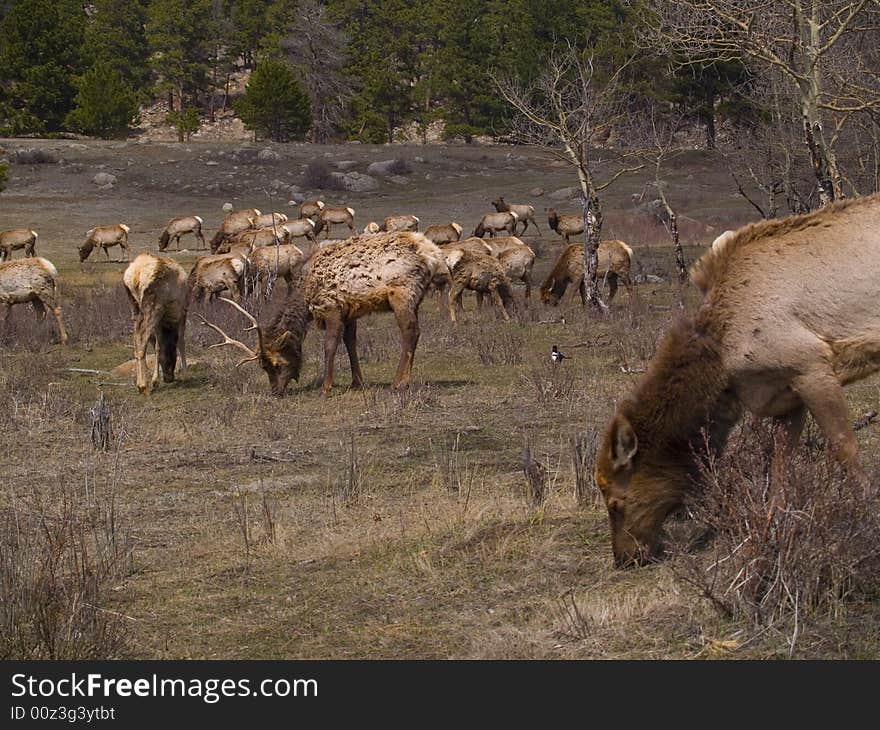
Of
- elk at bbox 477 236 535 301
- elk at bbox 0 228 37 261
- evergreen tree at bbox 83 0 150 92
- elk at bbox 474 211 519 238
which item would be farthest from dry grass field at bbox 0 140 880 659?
evergreen tree at bbox 83 0 150 92

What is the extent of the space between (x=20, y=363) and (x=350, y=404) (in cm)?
668

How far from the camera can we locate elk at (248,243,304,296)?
1050 inches

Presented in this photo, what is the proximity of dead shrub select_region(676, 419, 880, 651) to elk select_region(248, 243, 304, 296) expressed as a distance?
2047 centimetres

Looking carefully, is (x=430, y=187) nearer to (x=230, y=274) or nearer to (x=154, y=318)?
(x=230, y=274)

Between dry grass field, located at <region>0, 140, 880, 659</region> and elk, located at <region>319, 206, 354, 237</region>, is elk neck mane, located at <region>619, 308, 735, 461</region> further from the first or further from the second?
elk, located at <region>319, 206, 354, 237</region>

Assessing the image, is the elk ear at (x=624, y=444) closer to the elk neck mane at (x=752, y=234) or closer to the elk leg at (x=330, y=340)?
the elk neck mane at (x=752, y=234)

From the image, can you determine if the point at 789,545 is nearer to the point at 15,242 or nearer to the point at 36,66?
the point at 15,242

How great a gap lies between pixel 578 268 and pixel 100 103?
48738mm

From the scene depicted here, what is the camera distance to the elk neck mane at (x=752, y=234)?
281 inches

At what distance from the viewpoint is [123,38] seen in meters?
85.6

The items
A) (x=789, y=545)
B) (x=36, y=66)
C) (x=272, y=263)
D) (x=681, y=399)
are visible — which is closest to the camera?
(x=789, y=545)

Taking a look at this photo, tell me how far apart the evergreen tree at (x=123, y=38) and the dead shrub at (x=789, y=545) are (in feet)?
256

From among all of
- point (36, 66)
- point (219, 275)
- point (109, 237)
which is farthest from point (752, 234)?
point (36, 66)

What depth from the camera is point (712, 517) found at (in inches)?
253
